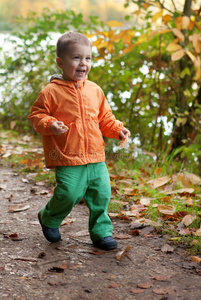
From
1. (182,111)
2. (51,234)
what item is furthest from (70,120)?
(182,111)

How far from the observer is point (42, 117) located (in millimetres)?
2236

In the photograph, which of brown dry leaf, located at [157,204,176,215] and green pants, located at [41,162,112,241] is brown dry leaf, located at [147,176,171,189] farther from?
green pants, located at [41,162,112,241]

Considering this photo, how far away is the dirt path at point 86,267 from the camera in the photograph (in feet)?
6.05

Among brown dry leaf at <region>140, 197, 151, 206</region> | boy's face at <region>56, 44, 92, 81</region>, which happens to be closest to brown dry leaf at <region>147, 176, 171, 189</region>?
brown dry leaf at <region>140, 197, 151, 206</region>

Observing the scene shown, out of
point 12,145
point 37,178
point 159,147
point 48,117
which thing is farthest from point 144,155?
point 48,117

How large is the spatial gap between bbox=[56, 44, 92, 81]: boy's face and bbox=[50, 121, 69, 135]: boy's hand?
36cm

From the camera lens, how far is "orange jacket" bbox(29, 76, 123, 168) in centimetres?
228

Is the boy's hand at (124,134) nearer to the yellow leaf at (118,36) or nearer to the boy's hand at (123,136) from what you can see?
the boy's hand at (123,136)

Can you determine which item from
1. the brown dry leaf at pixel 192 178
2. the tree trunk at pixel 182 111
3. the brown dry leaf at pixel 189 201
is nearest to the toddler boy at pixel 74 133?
the brown dry leaf at pixel 189 201

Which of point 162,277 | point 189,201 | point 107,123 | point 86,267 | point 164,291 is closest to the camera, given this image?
point 164,291

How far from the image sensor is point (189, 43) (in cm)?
450

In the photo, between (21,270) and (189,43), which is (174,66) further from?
(21,270)

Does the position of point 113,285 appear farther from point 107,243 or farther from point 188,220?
point 188,220

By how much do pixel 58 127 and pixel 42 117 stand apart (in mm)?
190
